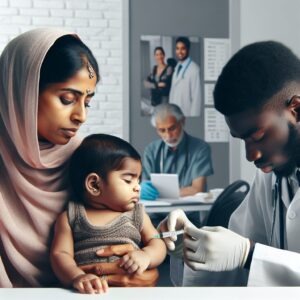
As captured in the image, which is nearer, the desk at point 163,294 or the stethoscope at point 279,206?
the desk at point 163,294

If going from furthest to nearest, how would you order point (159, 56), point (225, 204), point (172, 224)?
point (159, 56)
point (225, 204)
point (172, 224)

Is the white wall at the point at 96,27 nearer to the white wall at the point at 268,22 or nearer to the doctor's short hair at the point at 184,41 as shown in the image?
the doctor's short hair at the point at 184,41

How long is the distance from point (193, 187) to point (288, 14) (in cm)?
98

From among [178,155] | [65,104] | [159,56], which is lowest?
[178,155]

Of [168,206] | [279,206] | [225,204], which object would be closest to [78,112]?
[279,206]

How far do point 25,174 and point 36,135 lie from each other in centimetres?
5

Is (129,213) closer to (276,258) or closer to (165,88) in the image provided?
(276,258)

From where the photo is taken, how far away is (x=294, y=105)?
2.58ft

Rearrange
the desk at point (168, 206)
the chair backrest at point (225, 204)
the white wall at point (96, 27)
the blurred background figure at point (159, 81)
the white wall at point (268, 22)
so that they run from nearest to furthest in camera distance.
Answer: the chair backrest at point (225, 204) < the desk at point (168, 206) < the white wall at point (268, 22) < the white wall at point (96, 27) < the blurred background figure at point (159, 81)

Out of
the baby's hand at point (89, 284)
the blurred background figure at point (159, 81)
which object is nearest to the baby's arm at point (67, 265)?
the baby's hand at point (89, 284)

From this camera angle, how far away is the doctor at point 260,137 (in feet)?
2.51

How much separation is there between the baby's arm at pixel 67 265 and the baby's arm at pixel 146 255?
0.13 ft

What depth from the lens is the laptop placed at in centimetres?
250

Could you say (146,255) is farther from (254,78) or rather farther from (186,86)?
(186,86)
